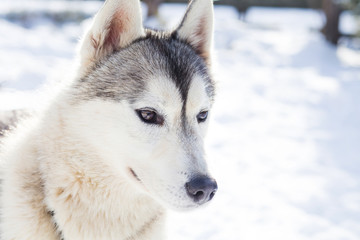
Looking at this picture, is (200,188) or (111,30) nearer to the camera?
(200,188)

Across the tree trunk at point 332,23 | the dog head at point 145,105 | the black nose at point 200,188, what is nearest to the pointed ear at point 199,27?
the dog head at point 145,105

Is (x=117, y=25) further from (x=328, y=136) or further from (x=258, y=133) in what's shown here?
(x=328, y=136)

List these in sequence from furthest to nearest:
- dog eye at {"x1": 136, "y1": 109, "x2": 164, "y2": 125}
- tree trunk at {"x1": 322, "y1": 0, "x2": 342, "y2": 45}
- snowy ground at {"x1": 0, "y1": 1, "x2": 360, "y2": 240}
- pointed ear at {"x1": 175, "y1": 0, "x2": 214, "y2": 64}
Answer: tree trunk at {"x1": 322, "y1": 0, "x2": 342, "y2": 45}
snowy ground at {"x1": 0, "y1": 1, "x2": 360, "y2": 240}
pointed ear at {"x1": 175, "y1": 0, "x2": 214, "y2": 64}
dog eye at {"x1": 136, "y1": 109, "x2": 164, "y2": 125}

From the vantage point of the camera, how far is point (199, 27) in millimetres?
2588

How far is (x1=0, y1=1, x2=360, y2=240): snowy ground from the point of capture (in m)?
3.55

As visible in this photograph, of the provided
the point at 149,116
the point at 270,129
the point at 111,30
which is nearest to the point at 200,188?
the point at 149,116

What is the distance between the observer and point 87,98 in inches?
83.1

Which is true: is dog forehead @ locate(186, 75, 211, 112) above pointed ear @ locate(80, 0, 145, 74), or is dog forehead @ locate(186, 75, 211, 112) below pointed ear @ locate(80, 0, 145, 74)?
below

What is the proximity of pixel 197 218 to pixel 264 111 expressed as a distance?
3.49 m

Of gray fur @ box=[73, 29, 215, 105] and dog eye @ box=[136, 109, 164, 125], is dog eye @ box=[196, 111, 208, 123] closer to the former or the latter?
gray fur @ box=[73, 29, 215, 105]

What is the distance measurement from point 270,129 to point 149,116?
164 inches

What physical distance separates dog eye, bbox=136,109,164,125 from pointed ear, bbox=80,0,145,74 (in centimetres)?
43

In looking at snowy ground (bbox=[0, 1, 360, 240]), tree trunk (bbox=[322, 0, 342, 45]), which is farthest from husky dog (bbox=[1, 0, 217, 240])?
tree trunk (bbox=[322, 0, 342, 45])

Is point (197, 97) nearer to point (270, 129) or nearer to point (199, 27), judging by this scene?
point (199, 27)
